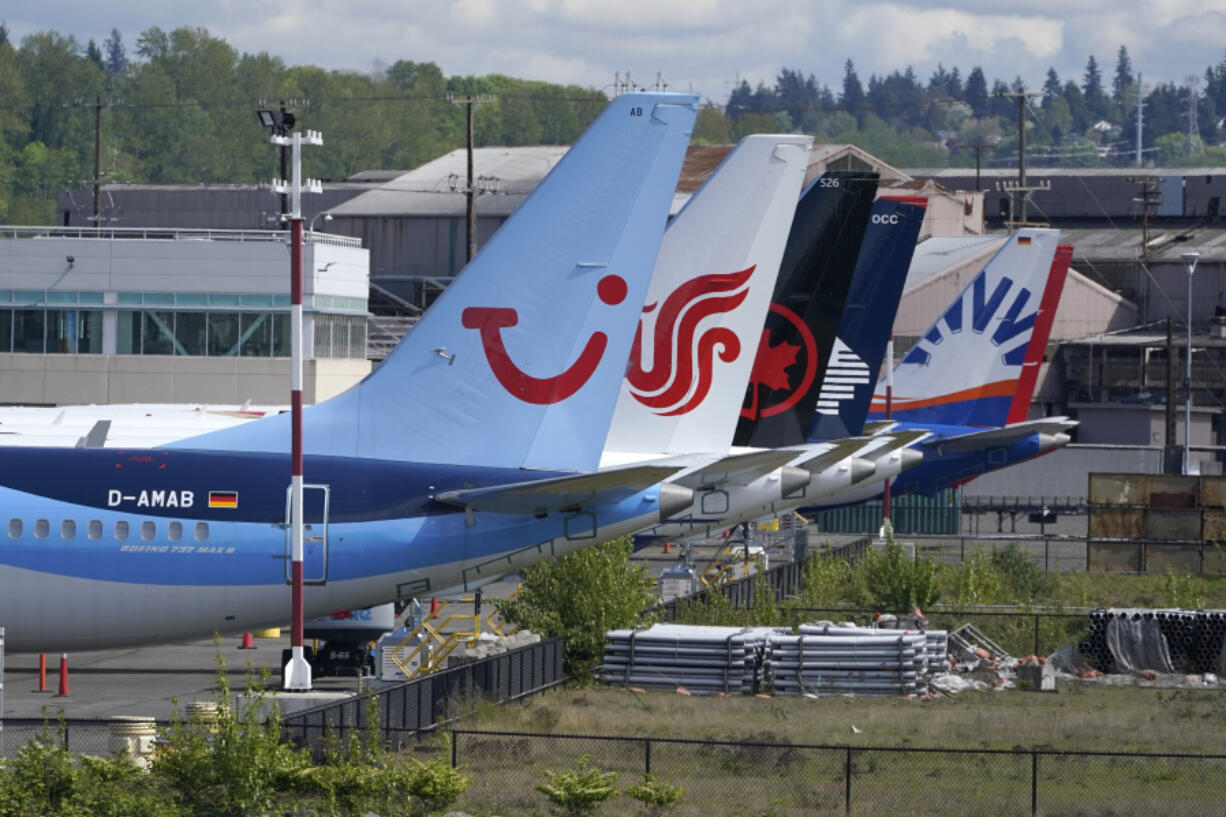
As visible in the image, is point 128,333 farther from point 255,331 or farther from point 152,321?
point 255,331

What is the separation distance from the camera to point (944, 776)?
29562 millimetres

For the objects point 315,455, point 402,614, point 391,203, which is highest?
point 391,203

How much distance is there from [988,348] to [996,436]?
4.48 meters

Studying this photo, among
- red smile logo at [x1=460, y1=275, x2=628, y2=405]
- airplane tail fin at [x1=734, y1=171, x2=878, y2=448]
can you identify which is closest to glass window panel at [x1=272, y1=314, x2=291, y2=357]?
airplane tail fin at [x1=734, y1=171, x2=878, y2=448]

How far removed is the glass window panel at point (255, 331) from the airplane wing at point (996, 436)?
29560 mm

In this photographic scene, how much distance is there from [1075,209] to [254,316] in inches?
4317

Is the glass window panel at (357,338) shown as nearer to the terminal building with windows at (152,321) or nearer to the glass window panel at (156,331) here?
the terminal building with windows at (152,321)

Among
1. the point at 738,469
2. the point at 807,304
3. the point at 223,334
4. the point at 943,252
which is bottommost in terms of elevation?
the point at 738,469

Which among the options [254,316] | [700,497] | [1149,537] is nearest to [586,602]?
[700,497]

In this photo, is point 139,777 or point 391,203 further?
point 391,203

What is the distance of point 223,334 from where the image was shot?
7756 cm

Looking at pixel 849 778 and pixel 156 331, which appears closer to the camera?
pixel 849 778

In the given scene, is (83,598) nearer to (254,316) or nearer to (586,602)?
(586,602)

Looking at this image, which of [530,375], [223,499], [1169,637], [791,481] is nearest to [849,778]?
[530,375]
